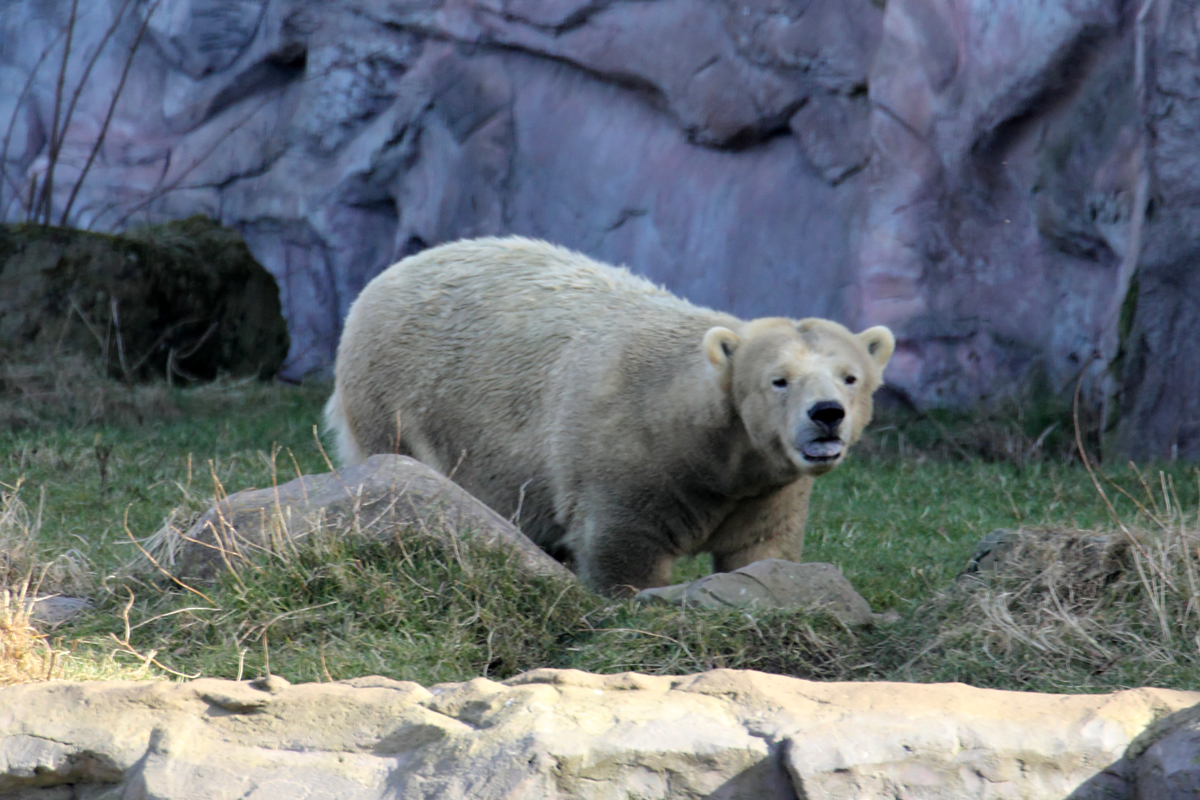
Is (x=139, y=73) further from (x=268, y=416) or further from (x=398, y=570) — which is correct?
(x=398, y=570)

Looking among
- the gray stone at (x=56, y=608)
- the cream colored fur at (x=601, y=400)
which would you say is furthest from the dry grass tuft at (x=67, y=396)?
the gray stone at (x=56, y=608)

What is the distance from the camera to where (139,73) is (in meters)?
12.3

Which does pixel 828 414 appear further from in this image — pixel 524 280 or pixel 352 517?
pixel 524 280

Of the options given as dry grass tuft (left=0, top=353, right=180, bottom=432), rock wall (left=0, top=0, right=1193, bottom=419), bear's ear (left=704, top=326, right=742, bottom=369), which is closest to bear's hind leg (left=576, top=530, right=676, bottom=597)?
bear's ear (left=704, top=326, right=742, bottom=369)

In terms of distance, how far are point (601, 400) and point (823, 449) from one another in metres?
1.01

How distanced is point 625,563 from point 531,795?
7.33ft

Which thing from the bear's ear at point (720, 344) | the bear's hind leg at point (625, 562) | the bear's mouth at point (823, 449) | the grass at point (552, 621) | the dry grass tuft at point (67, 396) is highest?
the bear's ear at point (720, 344)

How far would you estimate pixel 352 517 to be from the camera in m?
3.94

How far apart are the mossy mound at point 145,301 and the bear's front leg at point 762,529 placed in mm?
5513

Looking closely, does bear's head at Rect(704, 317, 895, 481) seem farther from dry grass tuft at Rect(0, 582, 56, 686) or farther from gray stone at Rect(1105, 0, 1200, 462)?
gray stone at Rect(1105, 0, 1200, 462)

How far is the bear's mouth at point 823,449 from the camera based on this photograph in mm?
4098

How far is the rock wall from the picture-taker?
26.2 feet

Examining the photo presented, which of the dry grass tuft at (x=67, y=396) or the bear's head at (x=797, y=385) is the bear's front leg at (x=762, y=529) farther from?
the dry grass tuft at (x=67, y=396)

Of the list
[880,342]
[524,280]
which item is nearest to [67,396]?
[524,280]
